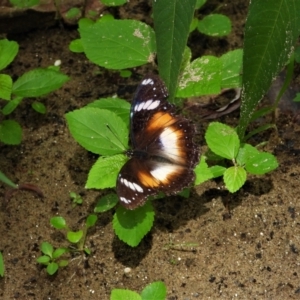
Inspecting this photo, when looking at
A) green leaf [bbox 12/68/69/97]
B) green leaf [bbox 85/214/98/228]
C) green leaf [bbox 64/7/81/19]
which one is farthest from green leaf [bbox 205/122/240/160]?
green leaf [bbox 64/7/81/19]

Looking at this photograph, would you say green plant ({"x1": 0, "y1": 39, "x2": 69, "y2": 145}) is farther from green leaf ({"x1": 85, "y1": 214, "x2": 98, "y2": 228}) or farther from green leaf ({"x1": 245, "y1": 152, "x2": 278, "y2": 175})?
green leaf ({"x1": 245, "y1": 152, "x2": 278, "y2": 175})

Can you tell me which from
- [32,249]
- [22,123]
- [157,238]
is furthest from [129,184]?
[22,123]

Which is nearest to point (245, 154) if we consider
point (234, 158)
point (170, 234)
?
point (234, 158)

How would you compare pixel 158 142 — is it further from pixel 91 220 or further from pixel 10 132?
pixel 10 132

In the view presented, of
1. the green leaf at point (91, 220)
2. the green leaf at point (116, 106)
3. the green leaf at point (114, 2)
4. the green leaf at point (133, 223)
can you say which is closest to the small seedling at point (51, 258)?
the green leaf at point (91, 220)

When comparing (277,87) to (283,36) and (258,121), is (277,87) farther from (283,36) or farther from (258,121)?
(283,36)

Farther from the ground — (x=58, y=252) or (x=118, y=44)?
(x=118, y=44)
